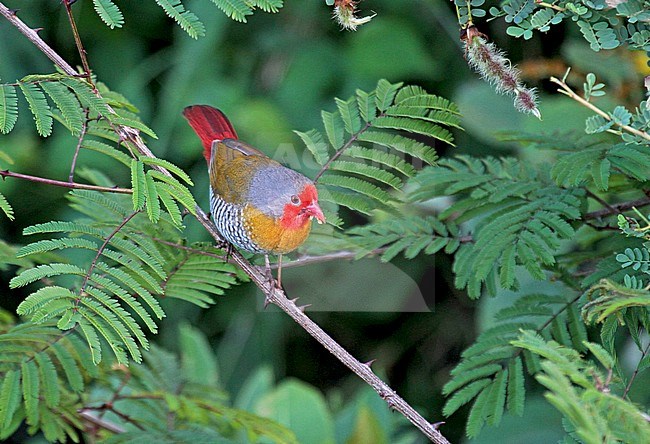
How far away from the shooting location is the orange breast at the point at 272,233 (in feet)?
6.59

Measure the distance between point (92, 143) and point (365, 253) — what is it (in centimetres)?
77

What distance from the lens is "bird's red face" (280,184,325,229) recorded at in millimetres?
2020

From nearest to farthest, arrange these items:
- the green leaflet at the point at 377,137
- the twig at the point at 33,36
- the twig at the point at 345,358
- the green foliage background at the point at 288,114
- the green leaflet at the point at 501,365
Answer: the twig at the point at 345,358, the twig at the point at 33,36, the green leaflet at the point at 501,365, the green leaflet at the point at 377,137, the green foliage background at the point at 288,114

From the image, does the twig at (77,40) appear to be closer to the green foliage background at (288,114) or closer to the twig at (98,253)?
the twig at (98,253)

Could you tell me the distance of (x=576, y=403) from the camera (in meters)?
1.08

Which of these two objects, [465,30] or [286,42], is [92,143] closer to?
[465,30]

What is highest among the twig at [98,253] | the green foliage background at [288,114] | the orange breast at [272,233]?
the twig at [98,253]

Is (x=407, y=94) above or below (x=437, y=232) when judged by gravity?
above

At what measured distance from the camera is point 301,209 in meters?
2.03

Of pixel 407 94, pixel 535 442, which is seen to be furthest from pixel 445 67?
pixel 407 94

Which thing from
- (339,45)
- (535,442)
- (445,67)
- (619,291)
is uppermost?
(619,291)

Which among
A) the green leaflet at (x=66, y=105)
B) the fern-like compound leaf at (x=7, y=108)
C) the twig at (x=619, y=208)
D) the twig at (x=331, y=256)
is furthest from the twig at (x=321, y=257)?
the fern-like compound leaf at (x=7, y=108)

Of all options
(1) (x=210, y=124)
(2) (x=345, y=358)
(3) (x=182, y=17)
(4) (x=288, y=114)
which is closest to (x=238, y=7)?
(3) (x=182, y=17)

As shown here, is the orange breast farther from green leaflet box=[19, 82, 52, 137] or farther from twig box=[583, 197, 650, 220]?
twig box=[583, 197, 650, 220]
